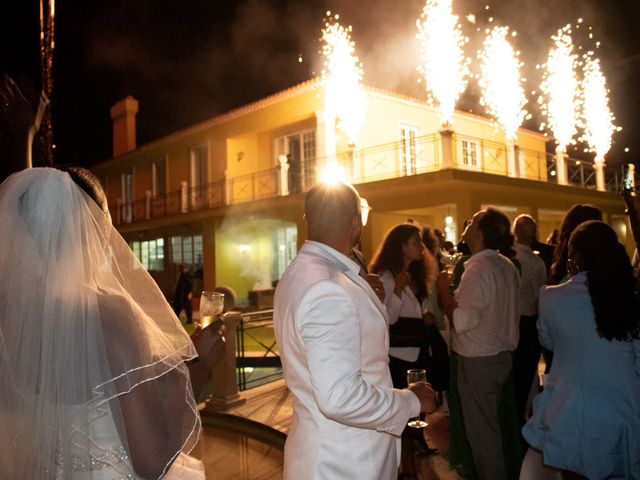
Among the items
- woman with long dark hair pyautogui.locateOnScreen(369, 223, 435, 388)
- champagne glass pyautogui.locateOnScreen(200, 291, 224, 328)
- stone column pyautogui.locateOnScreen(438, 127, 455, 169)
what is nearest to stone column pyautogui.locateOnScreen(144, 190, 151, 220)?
stone column pyautogui.locateOnScreen(438, 127, 455, 169)

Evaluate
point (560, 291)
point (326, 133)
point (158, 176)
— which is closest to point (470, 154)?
point (326, 133)

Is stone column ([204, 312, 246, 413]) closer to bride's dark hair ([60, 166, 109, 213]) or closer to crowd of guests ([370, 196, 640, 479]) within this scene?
crowd of guests ([370, 196, 640, 479])

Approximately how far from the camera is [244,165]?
19656 millimetres

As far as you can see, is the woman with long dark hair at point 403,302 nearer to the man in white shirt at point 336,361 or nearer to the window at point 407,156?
the man in white shirt at point 336,361

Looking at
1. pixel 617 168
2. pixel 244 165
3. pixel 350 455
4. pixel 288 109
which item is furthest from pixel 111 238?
pixel 617 168

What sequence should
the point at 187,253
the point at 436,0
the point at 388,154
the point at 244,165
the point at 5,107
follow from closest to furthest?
the point at 5,107 → the point at 436,0 → the point at 388,154 → the point at 244,165 → the point at 187,253

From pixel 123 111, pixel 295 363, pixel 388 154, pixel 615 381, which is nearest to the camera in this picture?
pixel 295 363

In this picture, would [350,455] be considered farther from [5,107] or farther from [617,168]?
[617,168]

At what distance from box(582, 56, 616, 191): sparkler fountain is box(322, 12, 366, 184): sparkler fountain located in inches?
284

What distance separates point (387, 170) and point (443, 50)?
3.70 m

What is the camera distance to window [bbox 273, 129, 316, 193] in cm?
Answer: 1705

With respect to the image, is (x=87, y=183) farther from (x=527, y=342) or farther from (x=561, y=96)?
(x=561, y=96)

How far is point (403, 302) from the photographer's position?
4.48 metres

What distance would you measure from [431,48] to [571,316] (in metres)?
13.3
